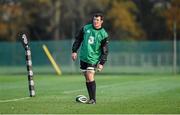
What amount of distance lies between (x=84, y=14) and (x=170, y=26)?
9.19 meters

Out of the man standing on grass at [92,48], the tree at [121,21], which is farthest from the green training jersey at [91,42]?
the tree at [121,21]

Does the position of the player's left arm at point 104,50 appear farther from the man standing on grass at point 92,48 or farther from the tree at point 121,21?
the tree at point 121,21

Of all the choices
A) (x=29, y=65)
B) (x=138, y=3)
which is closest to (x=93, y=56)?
(x=29, y=65)

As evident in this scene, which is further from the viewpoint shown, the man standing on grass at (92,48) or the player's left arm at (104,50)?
the player's left arm at (104,50)

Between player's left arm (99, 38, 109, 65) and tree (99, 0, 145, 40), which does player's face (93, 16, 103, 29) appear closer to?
player's left arm (99, 38, 109, 65)

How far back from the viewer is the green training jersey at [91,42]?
14164 mm

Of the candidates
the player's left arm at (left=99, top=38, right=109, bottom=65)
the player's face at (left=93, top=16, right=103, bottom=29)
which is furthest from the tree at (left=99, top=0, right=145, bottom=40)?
the player's face at (left=93, top=16, right=103, bottom=29)

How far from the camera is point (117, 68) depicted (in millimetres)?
44562

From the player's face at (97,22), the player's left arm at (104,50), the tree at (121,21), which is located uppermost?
the player's face at (97,22)

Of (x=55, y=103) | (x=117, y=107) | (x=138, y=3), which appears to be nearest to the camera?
(x=117, y=107)

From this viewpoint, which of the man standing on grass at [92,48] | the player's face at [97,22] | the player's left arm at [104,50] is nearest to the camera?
the player's face at [97,22]

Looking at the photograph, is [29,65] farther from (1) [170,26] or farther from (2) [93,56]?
(1) [170,26]

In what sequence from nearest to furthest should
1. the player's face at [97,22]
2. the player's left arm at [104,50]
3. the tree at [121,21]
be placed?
the player's face at [97,22], the player's left arm at [104,50], the tree at [121,21]

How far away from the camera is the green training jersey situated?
558 inches
